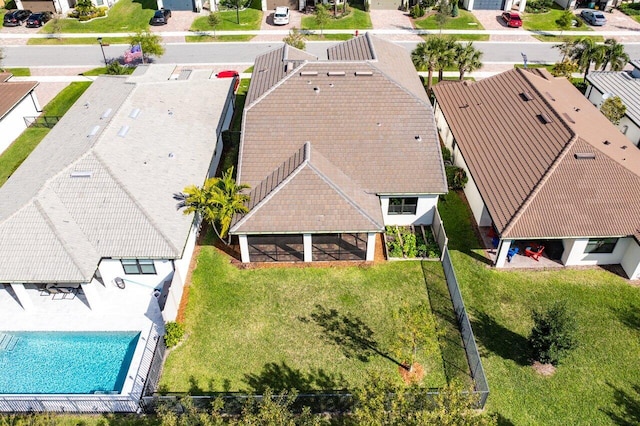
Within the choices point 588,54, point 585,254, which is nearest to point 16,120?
point 585,254

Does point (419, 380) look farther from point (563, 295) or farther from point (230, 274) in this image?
point (230, 274)

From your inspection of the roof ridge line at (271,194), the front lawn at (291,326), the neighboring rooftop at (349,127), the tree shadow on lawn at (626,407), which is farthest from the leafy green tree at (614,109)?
the roof ridge line at (271,194)

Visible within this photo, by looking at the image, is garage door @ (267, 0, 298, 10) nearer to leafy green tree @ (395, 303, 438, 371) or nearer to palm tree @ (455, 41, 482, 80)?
palm tree @ (455, 41, 482, 80)

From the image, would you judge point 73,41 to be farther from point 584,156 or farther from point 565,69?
point 584,156

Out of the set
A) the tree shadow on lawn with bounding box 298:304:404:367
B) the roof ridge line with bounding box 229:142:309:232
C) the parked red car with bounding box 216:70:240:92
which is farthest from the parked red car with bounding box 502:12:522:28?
the tree shadow on lawn with bounding box 298:304:404:367

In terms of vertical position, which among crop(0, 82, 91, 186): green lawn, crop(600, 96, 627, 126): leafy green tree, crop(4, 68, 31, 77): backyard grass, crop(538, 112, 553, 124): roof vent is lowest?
crop(0, 82, 91, 186): green lawn

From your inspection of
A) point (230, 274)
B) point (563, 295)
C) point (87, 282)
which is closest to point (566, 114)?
point (563, 295)

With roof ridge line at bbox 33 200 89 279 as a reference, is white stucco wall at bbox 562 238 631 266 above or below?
below
